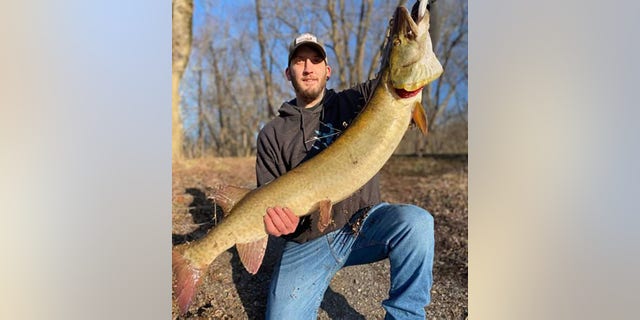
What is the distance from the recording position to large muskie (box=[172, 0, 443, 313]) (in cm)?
206

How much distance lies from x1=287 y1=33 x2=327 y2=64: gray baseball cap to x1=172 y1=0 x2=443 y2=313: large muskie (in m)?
0.52

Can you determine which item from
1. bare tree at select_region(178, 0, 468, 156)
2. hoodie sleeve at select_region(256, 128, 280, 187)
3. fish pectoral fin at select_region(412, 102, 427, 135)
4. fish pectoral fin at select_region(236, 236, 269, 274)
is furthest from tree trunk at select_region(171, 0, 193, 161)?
fish pectoral fin at select_region(412, 102, 427, 135)

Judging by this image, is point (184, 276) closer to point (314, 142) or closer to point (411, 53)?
point (314, 142)

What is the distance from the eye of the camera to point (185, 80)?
2.74 metres

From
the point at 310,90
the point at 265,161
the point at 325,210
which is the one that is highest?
the point at 310,90

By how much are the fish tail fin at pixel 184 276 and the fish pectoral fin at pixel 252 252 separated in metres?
A: 0.26

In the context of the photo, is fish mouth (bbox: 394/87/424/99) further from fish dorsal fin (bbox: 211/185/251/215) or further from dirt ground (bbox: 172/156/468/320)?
fish dorsal fin (bbox: 211/185/251/215)

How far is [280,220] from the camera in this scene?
2.31 m

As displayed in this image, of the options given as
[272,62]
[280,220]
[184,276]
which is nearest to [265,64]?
[272,62]

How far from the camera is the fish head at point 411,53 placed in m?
2.03

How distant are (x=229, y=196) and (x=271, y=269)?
52cm
